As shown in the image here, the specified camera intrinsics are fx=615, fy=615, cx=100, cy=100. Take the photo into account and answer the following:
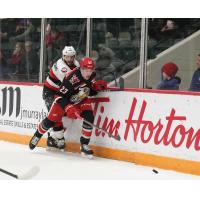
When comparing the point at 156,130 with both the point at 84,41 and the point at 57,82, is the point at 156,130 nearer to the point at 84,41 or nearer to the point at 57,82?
the point at 57,82

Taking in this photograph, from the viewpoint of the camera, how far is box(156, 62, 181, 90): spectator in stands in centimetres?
682

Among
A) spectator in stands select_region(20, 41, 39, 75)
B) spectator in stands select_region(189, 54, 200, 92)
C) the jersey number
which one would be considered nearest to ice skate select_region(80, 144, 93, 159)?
the jersey number

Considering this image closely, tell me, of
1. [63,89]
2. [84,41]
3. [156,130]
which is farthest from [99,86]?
[84,41]

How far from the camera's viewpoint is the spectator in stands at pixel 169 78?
22.4 feet

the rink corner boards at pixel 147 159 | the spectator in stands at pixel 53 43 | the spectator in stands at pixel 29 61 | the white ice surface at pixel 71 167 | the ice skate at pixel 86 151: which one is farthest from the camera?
the spectator in stands at pixel 29 61

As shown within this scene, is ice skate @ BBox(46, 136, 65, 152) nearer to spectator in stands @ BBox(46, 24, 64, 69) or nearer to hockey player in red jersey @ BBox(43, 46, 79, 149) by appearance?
hockey player in red jersey @ BBox(43, 46, 79, 149)

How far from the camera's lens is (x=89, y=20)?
810 cm

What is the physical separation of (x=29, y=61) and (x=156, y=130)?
3117mm

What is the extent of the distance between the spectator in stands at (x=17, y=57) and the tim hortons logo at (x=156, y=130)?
2483 millimetres

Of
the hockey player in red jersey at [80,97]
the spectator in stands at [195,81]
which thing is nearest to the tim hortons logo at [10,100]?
→ the hockey player in red jersey at [80,97]

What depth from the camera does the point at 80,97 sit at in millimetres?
7156

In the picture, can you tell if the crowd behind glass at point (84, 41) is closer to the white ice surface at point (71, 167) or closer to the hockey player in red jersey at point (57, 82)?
the hockey player in red jersey at point (57, 82)

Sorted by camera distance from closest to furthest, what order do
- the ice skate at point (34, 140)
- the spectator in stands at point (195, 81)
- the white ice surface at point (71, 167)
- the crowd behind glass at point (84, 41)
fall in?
the white ice surface at point (71, 167) → the spectator in stands at point (195, 81) → the crowd behind glass at point (84, 41) → the ice skate at point (34, 140)

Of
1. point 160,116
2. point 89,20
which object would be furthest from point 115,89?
point 89,20
